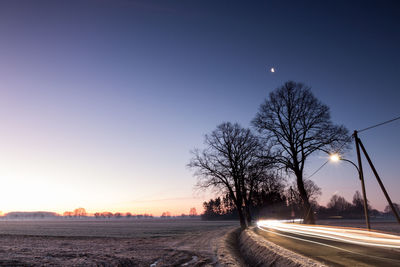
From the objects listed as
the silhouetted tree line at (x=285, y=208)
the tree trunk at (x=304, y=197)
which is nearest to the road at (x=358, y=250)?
the tree trunk at (x=304, y=197)

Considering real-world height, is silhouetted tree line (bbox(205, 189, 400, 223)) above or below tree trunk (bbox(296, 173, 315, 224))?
below

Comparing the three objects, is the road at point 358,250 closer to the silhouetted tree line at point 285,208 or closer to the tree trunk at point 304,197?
the tree trunk at point 304,197

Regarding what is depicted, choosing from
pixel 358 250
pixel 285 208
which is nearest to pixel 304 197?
pixel 358 250

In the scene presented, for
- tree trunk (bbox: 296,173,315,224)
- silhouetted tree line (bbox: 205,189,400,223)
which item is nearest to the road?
tree trunk (bbox: 296,173,315,224)

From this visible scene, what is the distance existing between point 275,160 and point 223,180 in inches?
418

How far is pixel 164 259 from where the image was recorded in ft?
48.0

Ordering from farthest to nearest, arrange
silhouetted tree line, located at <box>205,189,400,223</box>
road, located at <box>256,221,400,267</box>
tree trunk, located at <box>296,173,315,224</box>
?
silhouetted tree line, located at <box>205,189,400,223</box> < tree trunk, located at <box>296,173,315,224</box> < road, located at <box>256,221,400,267</box>

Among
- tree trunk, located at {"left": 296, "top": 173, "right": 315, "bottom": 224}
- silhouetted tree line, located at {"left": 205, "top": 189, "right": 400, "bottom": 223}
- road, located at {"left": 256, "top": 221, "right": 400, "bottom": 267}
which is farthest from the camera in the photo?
silhouetted tree line, located at {"left": 205, "top": 189, "right": 400, "bottom": 223}

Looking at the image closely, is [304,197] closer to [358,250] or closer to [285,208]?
[358,250]

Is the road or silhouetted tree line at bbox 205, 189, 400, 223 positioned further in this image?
silhouetted tree line at bbox 205, 189, 400, 223

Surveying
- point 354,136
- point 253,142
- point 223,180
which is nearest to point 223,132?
point 253,142

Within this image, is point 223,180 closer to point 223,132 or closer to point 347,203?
point 223,132

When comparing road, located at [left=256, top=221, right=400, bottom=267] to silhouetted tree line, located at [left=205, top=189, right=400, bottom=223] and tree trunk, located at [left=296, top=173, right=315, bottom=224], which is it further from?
silhouetted tree line, located at [left=205, top=189, right=400, bottom=223]

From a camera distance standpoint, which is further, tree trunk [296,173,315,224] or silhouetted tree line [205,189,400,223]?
silhouetted tree line [205,189,400,223]
